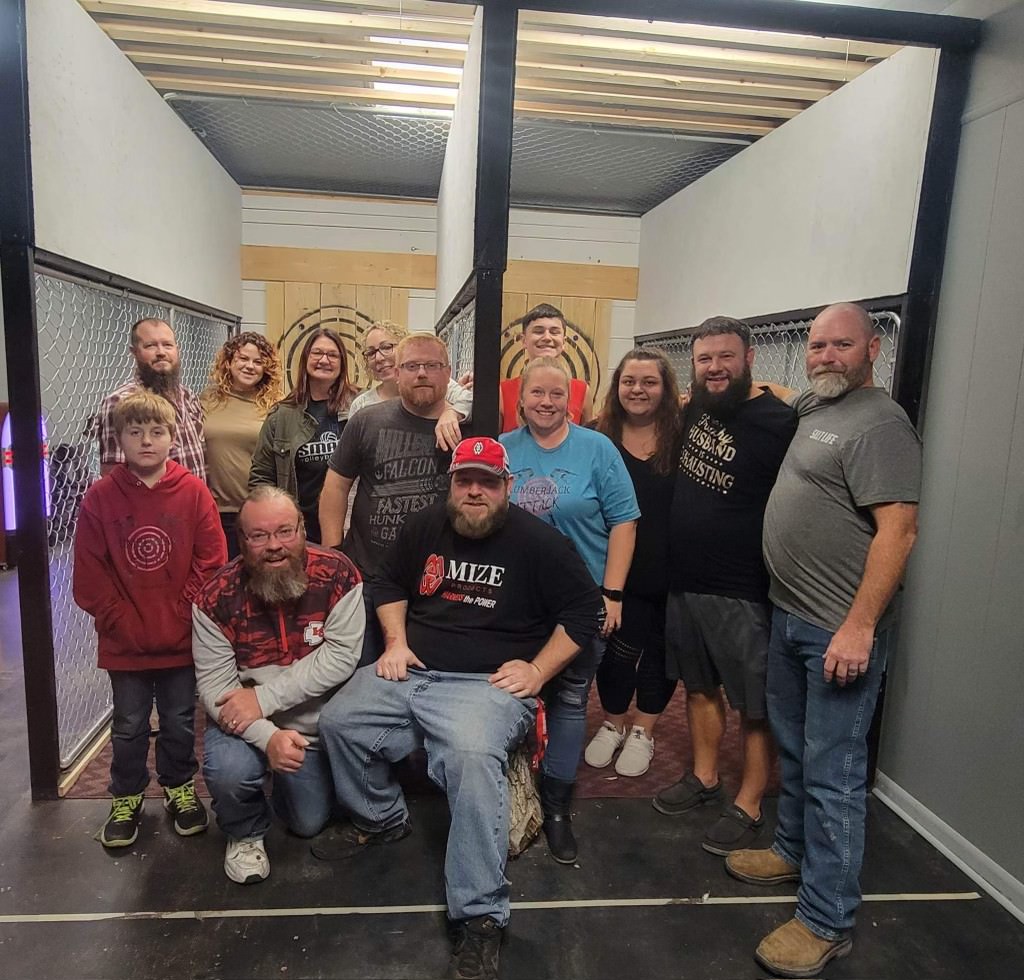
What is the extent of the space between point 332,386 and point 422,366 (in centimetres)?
63

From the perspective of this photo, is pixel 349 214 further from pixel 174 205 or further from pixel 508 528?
pixel 508 528

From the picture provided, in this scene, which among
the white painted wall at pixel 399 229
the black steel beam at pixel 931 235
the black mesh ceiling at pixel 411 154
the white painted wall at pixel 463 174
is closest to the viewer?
the black steel beam at pixel 931 235

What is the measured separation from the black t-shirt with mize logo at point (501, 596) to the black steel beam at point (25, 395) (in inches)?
44.5

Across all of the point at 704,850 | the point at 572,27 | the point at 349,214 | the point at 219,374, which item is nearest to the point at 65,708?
the point at 219,374

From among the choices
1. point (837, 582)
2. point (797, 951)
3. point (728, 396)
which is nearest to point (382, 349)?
point (728, 396)

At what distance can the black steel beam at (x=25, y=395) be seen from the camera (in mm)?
1983

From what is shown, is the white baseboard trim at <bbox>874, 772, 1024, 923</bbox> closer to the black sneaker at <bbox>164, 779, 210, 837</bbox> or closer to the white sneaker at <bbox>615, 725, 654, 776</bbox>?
the white sneaker at <bbox>615, 725, 654, 776</bbox>

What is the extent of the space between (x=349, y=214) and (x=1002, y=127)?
13.1 ft

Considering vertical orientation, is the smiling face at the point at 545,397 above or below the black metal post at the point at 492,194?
below

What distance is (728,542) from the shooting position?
2145 millimetres

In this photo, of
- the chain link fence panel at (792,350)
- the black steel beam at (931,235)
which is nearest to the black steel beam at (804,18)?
the black steel beam at (931,235)

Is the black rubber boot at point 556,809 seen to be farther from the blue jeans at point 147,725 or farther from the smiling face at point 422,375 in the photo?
the smiling face at point 422,375

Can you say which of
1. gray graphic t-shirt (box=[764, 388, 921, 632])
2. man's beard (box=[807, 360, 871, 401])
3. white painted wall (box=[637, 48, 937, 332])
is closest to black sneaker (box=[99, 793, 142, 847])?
gray graphic t-shirt (box=[764, 388, 921, 632])

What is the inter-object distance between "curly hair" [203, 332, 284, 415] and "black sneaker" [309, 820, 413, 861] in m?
1.51
